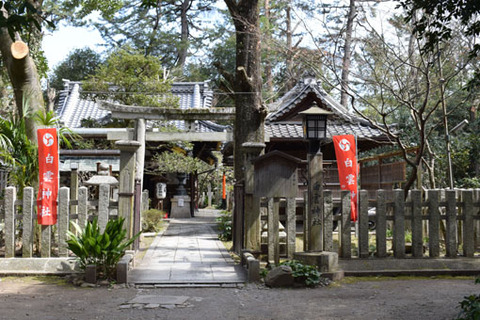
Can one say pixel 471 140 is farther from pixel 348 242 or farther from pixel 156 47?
pixel 156 47

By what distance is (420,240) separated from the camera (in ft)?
29.3

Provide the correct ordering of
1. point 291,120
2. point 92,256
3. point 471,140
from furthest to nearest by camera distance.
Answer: point 471,140 → point 291,120 → point 92,256

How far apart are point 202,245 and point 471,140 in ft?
52.3

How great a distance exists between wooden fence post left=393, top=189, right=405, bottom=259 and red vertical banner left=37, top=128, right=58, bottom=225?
242 inches

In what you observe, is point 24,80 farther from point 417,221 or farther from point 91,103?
point 91,103

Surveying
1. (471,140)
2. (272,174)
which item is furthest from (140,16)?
(272,174)

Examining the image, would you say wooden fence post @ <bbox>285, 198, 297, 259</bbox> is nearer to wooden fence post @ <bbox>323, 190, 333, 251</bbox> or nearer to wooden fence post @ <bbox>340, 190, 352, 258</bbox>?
wooden fence post @ <bbox>323, 190, 333, 251</bbox>

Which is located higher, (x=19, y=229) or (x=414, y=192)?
(x=414, y=192)

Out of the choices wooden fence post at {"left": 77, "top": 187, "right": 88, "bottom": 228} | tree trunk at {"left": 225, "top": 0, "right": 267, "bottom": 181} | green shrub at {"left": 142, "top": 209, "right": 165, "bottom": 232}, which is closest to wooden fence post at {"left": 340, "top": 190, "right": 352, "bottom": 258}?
tree trunk at {"left": 225, "top": 0, "right": 267, "bottom": 181}

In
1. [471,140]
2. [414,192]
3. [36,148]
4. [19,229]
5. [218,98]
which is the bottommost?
[19,229]

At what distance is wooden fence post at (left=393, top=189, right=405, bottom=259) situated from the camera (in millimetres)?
8844

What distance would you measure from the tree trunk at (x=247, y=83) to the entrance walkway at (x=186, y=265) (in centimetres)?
203

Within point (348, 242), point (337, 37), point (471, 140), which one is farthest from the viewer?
point (471, 140)

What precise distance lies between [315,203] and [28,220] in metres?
5.04
